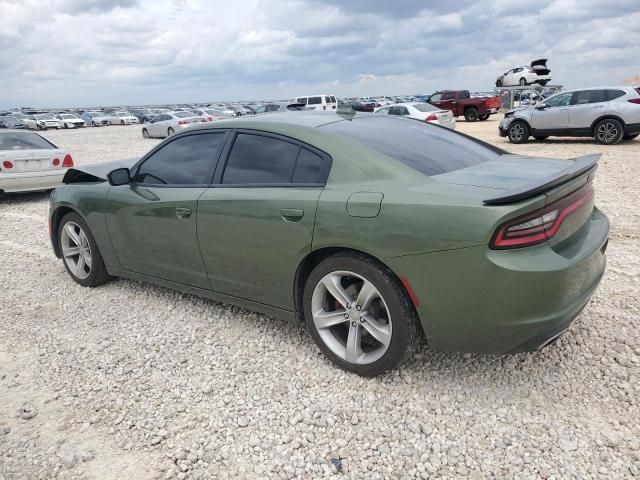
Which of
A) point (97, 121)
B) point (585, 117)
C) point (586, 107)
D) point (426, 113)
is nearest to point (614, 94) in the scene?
point (586, 107)

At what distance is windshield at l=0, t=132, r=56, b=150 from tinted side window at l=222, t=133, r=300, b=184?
7.60 metres

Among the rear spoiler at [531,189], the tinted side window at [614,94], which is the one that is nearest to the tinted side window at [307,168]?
the rear spoiler at [531,189]

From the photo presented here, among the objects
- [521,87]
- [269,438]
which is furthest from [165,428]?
[521,87]

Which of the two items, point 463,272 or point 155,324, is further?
point 155,324

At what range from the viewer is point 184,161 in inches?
145

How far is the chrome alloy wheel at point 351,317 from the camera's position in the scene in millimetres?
2754

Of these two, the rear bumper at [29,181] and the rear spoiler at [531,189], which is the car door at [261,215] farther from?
the rear bumper at [29,181]

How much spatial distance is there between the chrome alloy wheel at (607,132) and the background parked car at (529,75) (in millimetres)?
22157

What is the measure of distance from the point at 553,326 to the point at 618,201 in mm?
5715

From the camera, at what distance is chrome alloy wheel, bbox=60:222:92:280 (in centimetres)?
451

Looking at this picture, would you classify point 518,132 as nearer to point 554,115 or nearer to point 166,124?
point 554,115

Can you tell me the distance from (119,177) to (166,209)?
611mm

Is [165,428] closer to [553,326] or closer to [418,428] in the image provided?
[418,428]

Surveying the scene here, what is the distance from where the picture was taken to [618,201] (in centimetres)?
704
